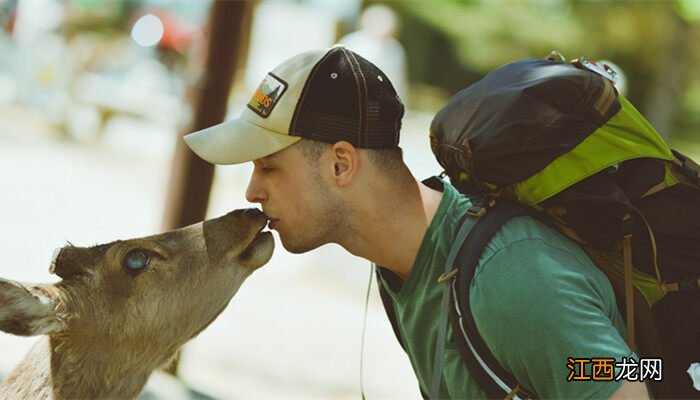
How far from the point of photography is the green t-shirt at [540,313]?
2.89 m

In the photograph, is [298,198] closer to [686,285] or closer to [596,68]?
[596,68]

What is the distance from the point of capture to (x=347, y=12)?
23.8 metres

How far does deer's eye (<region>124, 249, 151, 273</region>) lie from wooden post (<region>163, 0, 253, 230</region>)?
3283mm

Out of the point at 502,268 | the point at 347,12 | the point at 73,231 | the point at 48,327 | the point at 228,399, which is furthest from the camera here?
the point at 347,12

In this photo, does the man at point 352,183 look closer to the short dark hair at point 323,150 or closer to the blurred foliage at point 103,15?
the short dark hair at point 323,150

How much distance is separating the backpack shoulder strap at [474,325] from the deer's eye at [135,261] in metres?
1.53

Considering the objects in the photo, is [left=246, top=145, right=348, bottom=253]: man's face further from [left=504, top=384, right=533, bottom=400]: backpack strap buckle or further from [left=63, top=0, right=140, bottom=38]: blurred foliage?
[left=63, top=0, right=140, bottom=38]: blurred foliage

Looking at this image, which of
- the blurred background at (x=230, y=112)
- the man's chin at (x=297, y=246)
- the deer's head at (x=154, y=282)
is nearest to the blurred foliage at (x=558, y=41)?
the blurred background at (x=230, y=112)

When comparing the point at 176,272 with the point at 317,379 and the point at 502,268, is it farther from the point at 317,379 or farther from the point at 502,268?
the point at 317,379

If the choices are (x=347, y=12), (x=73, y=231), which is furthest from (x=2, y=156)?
(x=347, y=12)

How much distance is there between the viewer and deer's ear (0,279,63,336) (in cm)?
362

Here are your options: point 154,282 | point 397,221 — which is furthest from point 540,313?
point 154,282

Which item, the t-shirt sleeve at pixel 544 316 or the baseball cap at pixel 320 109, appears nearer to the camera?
the t-shirt sleeve at pixel 544 316

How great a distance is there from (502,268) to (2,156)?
13.6m
